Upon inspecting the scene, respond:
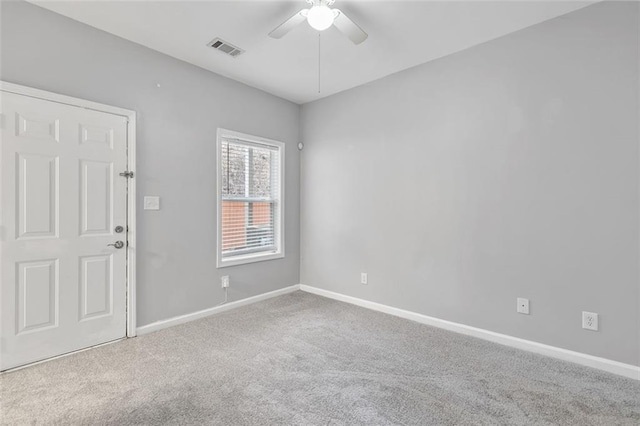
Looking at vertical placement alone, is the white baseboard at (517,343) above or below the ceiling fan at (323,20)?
below

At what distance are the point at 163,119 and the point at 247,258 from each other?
6.01 ft

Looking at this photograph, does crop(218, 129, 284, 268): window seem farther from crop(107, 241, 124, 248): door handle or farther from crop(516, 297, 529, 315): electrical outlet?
crop(516, 297, 529, 315): electrical outlet

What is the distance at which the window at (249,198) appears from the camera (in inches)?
143

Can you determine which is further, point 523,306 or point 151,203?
point 151,203

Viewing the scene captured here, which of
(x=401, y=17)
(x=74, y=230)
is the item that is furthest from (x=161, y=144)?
(x=401, y=17)

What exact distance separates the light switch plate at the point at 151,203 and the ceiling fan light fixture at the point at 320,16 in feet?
7.12

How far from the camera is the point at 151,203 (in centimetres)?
294

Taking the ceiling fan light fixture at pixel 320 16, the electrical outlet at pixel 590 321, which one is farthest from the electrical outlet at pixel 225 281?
the electrical outlet at pixel 590 321

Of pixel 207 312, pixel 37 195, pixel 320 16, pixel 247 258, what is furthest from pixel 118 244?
pixel 320 16

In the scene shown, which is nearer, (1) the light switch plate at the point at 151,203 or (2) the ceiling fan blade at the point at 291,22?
(2) the ceiling fan blade at the point at 291,22

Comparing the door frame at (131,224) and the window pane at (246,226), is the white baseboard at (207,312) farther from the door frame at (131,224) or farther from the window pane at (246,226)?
the window pane at (246,226)

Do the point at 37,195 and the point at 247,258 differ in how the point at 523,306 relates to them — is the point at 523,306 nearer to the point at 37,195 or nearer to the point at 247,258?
the point at 247,258

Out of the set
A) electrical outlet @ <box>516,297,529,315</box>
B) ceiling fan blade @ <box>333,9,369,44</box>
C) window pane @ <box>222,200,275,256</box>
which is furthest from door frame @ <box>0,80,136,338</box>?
electrical outlet @ <box>516,297,529,315</box>

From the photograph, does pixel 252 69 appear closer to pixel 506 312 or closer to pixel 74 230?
pixel 74 230
